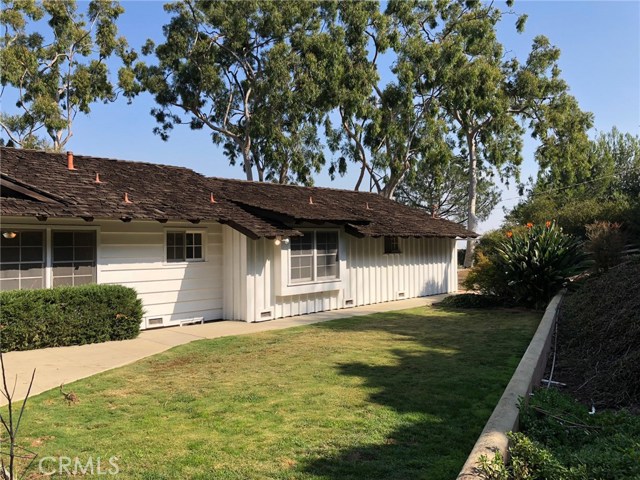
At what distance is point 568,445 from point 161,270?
9.51 m

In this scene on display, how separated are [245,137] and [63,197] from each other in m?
23.6

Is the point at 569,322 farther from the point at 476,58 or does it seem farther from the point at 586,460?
the point at 476,58

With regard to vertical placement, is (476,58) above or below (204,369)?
above

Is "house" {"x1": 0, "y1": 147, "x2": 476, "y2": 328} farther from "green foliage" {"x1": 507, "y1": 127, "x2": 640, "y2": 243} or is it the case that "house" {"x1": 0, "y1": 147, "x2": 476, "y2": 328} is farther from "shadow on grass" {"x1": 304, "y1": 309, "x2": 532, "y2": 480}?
"green foliage" {"x1": 507, "y1": 127, "x2": 640, "y2": 243}

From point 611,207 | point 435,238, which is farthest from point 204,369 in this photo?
point 611,207

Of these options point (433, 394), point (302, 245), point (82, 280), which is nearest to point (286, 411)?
point (433, 394)

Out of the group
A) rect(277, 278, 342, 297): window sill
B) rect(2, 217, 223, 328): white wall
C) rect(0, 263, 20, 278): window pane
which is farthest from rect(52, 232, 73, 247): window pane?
rect(277, 278, 342, 297): window sill

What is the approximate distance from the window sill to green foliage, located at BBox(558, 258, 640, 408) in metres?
6.02

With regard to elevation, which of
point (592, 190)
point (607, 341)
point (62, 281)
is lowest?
point (607, 341)

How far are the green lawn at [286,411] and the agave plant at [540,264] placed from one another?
16.8 ft

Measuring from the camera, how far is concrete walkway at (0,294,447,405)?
271 inches

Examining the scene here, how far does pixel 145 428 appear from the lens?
483cm

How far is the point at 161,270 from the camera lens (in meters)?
11.5

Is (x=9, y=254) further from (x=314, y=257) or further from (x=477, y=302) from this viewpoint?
(x=477, y=302)
